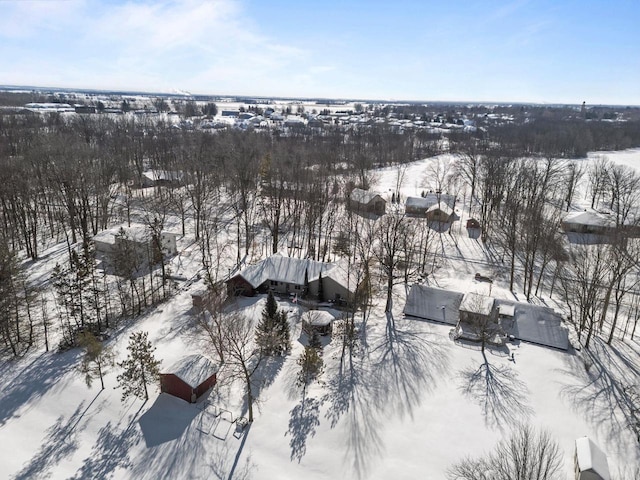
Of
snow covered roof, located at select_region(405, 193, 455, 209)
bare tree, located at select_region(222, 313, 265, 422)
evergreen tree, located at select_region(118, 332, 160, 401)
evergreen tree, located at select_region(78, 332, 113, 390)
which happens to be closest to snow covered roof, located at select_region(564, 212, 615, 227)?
snow covered roof, located at select_region(405, 193, 455, 209)

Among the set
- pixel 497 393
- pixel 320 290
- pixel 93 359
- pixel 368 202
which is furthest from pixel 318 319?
A: pixel 368 202

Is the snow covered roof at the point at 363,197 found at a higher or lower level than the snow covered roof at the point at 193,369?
higher

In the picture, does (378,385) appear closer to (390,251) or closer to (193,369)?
(193,369)

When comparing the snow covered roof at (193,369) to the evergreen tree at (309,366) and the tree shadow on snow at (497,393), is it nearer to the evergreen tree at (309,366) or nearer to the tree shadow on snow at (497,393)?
the evergreen tree at (309,366)

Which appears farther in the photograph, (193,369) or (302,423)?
(193,369)

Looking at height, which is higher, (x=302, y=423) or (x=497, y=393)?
(x=497, y=393)

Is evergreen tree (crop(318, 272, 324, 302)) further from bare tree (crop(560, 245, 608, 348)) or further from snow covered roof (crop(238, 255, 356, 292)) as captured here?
bare tree (crop(560, 245, 608, 348))

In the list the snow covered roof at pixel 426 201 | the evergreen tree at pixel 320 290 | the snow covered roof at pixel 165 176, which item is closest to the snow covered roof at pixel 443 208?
the snow covered roof at pixel 426 201

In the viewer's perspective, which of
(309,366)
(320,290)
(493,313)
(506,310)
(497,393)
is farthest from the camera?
(320,290)
